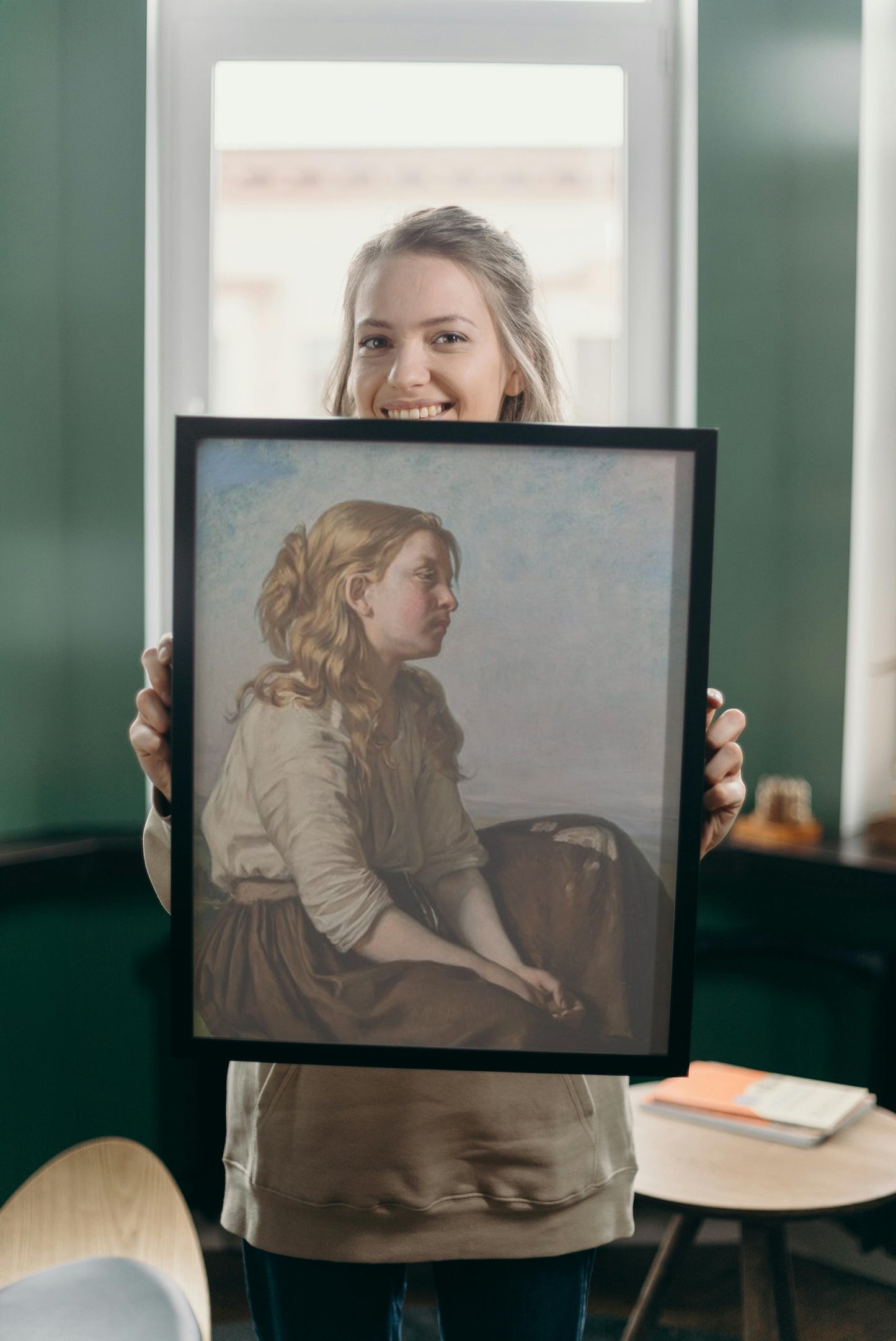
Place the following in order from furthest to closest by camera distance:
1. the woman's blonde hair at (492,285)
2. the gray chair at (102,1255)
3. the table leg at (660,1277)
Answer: the table leg at (660,1277), the woman's blonde hair at (492,285), the gray chair at (102,1255)

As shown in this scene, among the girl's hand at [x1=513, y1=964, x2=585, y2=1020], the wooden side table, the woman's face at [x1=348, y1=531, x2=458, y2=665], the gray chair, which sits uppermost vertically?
the woman's face at [x1=348, y1=531, x2=458, y2=665]

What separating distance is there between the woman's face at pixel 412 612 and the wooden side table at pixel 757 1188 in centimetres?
93

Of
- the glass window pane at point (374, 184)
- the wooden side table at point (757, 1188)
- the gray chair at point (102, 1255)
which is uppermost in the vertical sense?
the glass window pane at point (374, 184)

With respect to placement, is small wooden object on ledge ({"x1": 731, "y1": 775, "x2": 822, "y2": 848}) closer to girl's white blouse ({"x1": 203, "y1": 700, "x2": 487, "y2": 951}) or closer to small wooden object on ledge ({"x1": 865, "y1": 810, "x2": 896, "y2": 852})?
small wooden object on ledge ({"x1": 865, "y1": 810, "x2": 896, "y2": 852})

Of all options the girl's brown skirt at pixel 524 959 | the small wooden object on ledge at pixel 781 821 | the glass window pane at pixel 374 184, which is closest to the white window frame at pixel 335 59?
the glass window pane at pixel 374 184

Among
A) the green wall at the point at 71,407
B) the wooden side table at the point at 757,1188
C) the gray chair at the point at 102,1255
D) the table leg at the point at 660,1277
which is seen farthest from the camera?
the green wall at the point at 71,407

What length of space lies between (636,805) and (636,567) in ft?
0.59

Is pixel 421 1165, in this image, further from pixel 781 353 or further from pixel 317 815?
pixel 781 353

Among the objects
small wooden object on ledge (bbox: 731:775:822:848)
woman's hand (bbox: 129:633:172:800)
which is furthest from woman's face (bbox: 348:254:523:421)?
small wooden object on ledge (bbox: 731:775:822:848)

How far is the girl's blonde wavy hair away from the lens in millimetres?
905

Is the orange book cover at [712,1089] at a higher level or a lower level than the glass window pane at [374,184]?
lower

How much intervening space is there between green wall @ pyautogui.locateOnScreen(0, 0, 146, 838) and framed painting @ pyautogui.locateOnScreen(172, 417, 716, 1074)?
153 centimetres

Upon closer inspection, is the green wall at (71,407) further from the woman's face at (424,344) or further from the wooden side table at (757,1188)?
the woman's face at (424,344)

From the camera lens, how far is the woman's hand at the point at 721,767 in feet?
3.07
